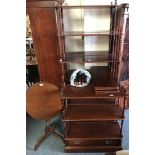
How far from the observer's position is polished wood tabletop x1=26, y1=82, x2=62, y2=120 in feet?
7.47

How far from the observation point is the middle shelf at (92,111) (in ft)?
6.86

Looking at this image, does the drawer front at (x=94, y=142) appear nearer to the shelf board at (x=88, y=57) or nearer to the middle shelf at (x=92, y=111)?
the middle shelf at (x=92, y=111)

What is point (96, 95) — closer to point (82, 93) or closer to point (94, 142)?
point (82, 93)

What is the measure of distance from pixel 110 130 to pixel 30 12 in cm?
180

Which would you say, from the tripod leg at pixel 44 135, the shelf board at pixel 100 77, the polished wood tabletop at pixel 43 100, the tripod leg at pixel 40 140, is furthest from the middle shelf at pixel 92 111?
the tripod leg at pixel 40 140

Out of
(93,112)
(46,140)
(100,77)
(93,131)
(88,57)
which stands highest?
(88,57)

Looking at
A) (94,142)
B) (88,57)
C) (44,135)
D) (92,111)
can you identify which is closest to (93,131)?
(94,142)

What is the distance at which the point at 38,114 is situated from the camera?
2.33 m

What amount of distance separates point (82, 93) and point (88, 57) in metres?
0.43

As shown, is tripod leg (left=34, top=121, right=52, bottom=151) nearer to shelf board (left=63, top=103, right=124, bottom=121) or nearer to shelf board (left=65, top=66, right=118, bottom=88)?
shelf board (left=63, top=103, right=124, bottom=121)

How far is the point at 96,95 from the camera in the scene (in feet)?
6.49

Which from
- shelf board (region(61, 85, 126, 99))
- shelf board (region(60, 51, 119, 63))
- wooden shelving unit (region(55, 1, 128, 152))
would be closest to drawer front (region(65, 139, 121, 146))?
wooden shelving unit (region(55, 1, 128, 152))
